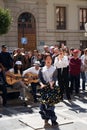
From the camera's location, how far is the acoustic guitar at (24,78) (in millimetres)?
11789

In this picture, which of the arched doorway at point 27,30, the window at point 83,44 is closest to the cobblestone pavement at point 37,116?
the arched doorway at point 27,30

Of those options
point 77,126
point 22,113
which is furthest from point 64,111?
point 77,126

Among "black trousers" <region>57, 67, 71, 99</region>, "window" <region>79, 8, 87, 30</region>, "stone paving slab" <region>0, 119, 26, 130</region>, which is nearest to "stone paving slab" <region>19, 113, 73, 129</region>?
"stone paving slab" <region>0, 119, 26, 130</region>

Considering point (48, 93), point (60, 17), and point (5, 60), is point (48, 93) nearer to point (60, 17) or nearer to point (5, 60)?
point (5, 60)

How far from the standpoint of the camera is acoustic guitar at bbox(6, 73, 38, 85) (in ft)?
38.7

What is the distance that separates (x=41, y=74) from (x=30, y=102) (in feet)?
10.7

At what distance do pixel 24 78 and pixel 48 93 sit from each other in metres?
3.45

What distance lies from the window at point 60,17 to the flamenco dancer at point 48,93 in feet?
81.8

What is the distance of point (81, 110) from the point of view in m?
10.7

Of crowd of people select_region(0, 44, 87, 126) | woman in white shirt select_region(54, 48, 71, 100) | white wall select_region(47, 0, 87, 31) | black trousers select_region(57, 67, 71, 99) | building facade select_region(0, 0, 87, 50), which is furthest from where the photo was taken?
white wall select_region(47, 0, 87, 31)

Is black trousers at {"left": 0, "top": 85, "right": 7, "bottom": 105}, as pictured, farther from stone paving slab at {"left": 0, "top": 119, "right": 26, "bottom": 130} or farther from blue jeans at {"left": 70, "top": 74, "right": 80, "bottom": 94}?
blue jeans at {"left": 70, "top": 74, "right": 80, "bottom": 94}

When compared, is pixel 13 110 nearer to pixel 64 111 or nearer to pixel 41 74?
pixel 64 111

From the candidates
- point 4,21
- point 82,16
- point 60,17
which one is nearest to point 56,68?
point 4,21

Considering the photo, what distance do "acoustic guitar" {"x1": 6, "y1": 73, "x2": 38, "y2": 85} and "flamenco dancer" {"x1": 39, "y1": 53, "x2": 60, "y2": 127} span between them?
3.08m
